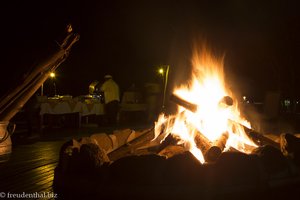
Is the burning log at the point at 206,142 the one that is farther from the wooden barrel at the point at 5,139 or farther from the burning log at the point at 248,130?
the wooden barrel at the point at 5,139

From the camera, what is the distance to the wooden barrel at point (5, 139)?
5309 millimetres

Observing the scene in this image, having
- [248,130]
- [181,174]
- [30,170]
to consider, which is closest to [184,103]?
[248,130]

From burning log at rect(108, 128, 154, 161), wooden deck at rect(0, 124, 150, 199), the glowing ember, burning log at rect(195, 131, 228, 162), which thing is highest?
the glowing ember

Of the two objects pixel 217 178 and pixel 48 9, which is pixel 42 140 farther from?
pixel 48 9

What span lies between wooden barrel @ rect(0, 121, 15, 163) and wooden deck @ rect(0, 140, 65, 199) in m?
0.12

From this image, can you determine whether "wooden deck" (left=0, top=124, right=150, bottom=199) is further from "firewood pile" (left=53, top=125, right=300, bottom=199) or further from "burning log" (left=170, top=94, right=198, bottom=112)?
"burning log" (left=170, top=94, right=198, bottom=112)

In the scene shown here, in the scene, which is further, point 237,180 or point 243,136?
point 243,136

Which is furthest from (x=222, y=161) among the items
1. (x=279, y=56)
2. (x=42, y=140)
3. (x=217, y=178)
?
(x=279, y=56)

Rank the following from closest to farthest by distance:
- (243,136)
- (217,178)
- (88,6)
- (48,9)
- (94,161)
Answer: (217,178)
(94,161)
(243,136)
(48,9)
(88,6)

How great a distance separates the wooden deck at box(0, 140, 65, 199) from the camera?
355 centimetres

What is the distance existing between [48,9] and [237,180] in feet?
41.7

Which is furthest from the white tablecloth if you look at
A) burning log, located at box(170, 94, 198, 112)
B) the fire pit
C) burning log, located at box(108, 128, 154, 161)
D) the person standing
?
the fire pit

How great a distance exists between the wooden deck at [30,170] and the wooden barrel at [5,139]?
0.12m

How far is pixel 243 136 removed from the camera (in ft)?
15.4
